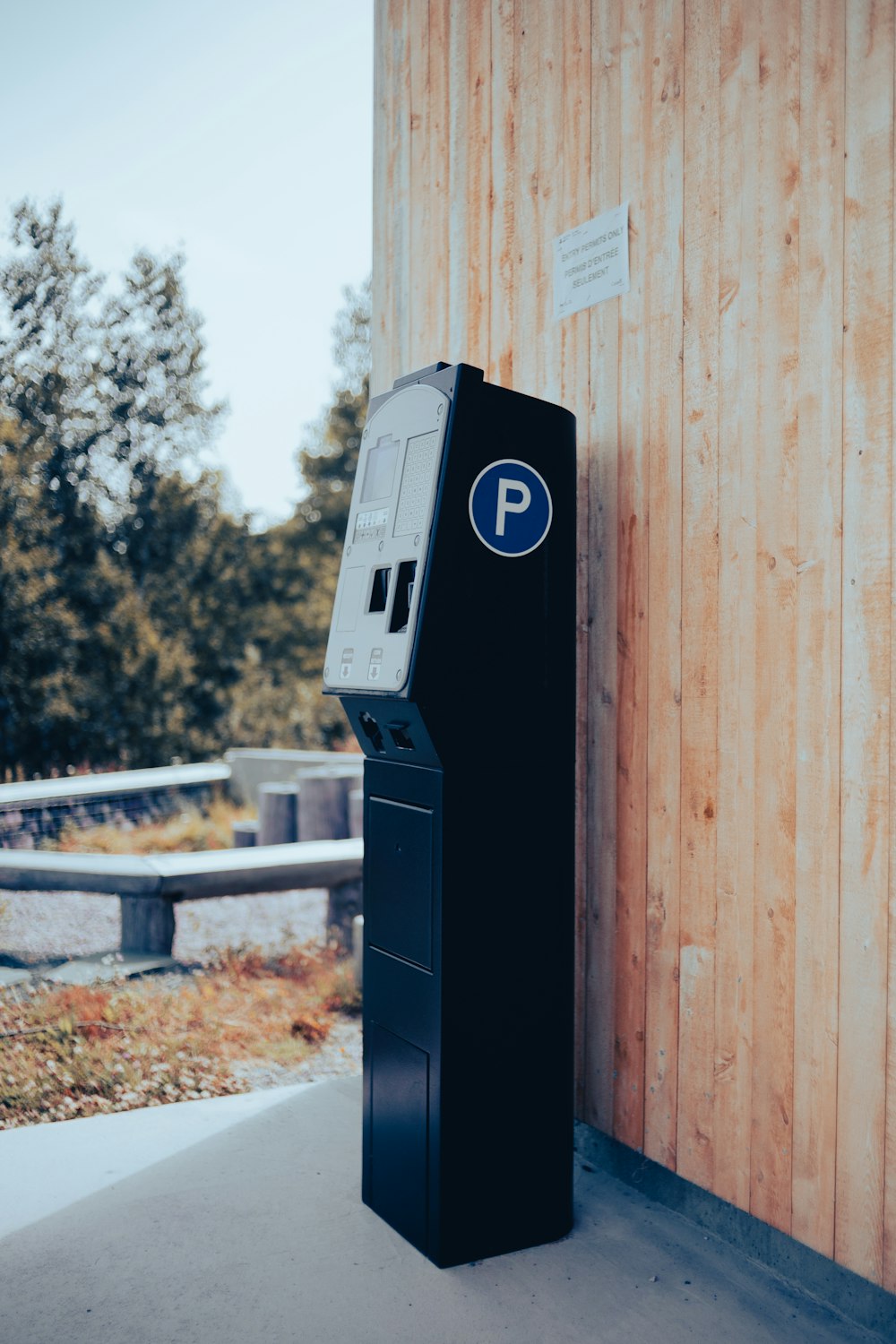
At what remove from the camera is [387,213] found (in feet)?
11.5

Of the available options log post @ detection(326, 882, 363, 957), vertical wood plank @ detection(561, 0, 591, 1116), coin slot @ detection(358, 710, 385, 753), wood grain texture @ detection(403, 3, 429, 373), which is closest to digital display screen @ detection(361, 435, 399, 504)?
coin slot @ detection(358, 710, 385, 753)

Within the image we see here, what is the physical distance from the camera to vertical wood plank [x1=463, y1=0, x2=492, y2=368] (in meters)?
2.95

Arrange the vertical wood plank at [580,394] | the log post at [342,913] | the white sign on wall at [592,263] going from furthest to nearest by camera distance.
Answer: the log post at [342,913] → the vertical wood plank at [580,394] → the white sign on wall at [592,263]

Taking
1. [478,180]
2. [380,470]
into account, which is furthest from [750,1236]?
[478,180]

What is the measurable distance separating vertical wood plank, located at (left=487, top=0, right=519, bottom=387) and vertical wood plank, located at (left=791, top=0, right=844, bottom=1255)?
1.04m

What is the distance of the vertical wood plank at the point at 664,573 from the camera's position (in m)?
2.27

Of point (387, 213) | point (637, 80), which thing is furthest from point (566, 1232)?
point (387, 213)

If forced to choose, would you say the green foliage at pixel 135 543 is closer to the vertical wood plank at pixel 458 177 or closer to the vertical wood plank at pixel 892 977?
the vertical wood plank at pixel 458 177

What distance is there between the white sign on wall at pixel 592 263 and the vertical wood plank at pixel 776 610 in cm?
43

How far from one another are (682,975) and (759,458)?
1113mm

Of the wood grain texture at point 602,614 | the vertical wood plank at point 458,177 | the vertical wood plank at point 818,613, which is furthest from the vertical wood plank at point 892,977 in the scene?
the vertical wood plank at point 458,177

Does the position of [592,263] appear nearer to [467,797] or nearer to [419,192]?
[419,192]

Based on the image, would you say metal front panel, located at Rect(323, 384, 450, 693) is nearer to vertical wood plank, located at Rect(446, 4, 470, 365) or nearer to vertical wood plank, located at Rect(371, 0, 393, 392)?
vertical wood plank, located at Rect(446, 4, 470, 365)

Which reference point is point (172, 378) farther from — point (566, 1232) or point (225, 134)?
point (566, 1232)
